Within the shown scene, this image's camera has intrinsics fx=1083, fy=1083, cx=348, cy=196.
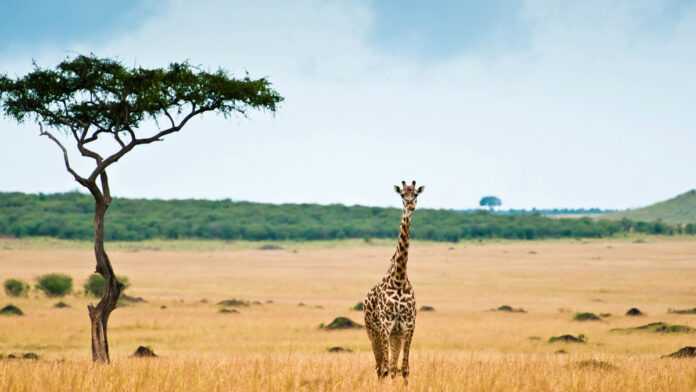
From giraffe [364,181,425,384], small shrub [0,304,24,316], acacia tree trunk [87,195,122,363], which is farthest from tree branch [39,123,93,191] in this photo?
small shrub [0,304,24,316]

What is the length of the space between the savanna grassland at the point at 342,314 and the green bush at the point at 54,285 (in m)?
0.78

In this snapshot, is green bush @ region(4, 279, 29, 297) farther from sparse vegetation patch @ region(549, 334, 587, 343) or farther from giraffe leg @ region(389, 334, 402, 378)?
giraffe leg @ region(389, 334, 402, 378)

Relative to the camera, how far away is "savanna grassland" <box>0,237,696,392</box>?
15.4 m

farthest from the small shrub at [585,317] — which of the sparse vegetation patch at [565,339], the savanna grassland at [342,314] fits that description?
the sparse vegetation patch at [565,339]

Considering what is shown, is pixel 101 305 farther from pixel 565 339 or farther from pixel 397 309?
pixel 565 339

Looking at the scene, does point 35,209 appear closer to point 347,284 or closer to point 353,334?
point 347,284

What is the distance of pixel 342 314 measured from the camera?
48.2 meters

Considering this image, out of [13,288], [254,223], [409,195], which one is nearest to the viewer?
[409,195]

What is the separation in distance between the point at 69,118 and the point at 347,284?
47276 millimetres

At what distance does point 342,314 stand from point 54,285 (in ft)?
56.6

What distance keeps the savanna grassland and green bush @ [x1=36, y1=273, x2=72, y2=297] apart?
0.78 m

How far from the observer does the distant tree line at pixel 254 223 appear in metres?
139

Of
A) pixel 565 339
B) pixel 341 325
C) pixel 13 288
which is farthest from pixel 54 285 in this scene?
pixel 565 339

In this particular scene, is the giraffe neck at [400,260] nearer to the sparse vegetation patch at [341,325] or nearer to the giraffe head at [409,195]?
the giraffe head at [409,195]
